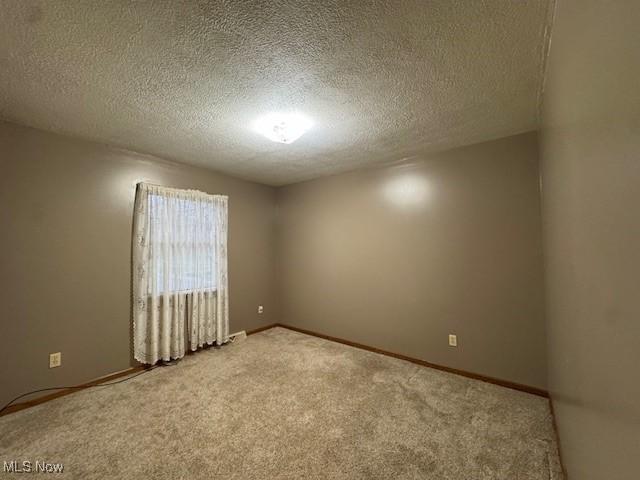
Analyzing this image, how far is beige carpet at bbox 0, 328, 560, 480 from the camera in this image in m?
1.58

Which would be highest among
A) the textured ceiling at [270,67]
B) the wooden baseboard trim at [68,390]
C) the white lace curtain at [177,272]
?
the textured ceiling at [270,67]

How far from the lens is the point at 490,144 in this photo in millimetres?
2678

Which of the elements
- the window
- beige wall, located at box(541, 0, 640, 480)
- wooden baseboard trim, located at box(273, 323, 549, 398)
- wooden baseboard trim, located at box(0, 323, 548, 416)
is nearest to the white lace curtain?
the window

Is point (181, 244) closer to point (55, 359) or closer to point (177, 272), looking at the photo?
point (177, 272)

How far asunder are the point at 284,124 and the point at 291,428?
7.64 feet

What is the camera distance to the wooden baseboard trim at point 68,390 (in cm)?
218

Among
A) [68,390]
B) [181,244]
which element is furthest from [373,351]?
[68,390]

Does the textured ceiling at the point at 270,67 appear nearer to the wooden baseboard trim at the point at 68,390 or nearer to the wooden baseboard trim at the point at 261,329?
the wooden baseboard trim at the point at 68,390

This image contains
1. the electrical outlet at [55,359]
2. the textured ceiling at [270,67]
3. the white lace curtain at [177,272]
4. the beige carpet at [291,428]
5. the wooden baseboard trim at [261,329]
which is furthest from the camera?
the wooden baseboard trim at [261,329]

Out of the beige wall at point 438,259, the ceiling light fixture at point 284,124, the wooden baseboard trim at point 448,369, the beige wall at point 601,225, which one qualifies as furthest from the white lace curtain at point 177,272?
the beige wall at point 601,225

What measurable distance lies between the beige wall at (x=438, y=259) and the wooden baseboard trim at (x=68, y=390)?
2.22 m

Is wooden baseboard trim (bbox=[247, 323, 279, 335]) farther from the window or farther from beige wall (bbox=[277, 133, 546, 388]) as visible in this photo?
the window

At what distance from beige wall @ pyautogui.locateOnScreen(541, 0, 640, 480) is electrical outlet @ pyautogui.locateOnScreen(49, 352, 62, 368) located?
3.63 meters

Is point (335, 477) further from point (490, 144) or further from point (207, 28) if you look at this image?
point (490, 144)
